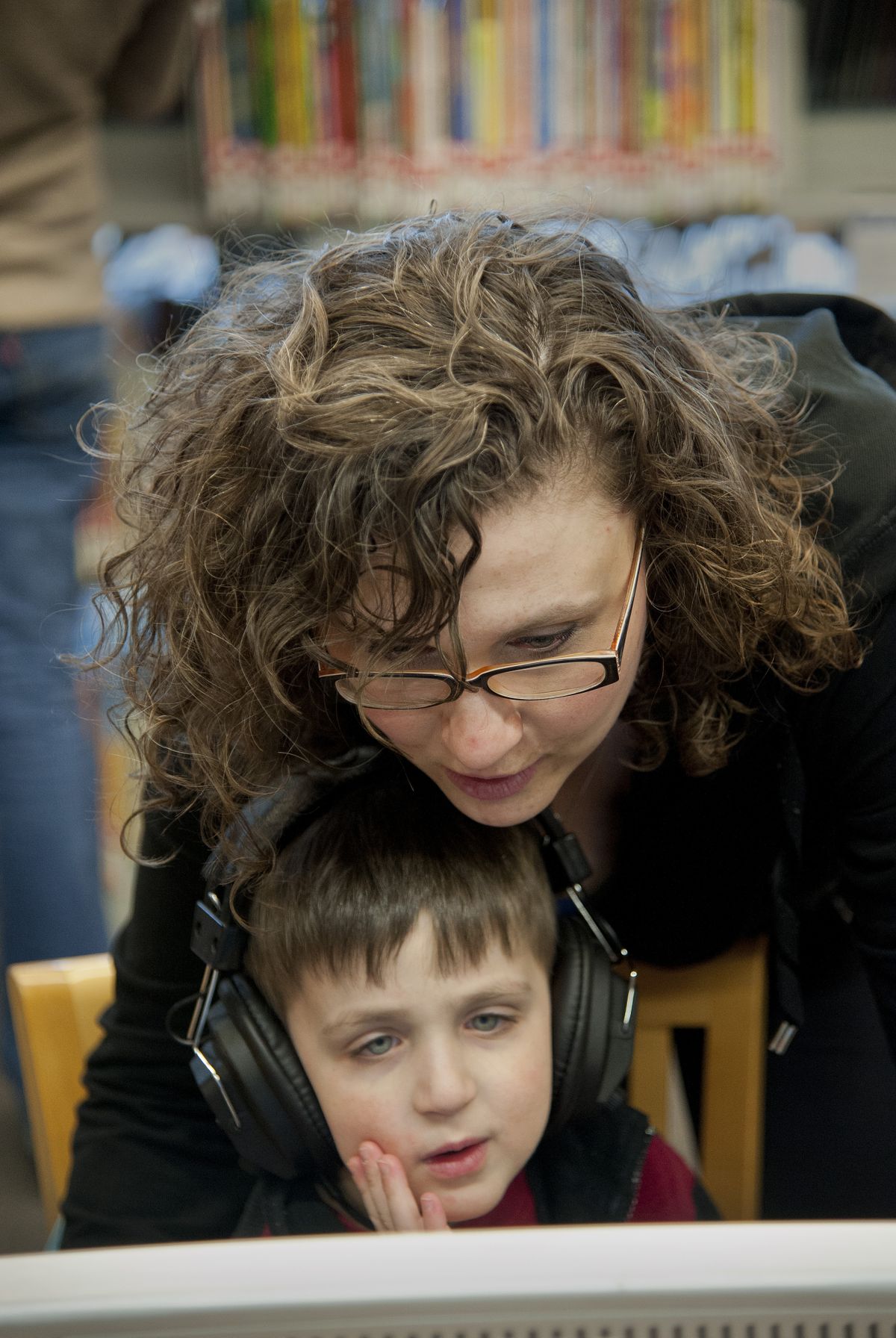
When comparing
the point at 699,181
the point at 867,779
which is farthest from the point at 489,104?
the point at 867,779

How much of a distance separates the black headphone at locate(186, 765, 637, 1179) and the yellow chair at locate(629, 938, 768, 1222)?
0.62 feet

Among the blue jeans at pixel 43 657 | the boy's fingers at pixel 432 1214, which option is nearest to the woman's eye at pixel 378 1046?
the boy's fingers at pixel 432 1214

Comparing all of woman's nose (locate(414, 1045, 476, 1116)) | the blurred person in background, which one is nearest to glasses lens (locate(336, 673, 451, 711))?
woman's nose (locate(414, 1045, 476, 1116))

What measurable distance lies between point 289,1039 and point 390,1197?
137mm

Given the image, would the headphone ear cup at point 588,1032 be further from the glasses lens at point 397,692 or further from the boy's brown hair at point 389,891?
the glasses lens at point 397,692

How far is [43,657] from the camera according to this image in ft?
6.20

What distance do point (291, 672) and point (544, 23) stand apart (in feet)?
5.46

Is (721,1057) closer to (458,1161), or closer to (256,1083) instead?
(458,1161)

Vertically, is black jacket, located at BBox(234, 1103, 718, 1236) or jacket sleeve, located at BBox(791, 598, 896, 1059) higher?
jacket sleeve, located at BBox(791, 598, 896, 1059)

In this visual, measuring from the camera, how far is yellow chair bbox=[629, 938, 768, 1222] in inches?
Result: 47.1

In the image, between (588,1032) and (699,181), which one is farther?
(699,181)

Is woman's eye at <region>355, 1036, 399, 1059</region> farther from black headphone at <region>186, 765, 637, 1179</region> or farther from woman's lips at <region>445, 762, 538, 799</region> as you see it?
woman's lips at <region>445, 762, 538, 799</region>

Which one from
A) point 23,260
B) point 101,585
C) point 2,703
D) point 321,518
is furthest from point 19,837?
point 321,518

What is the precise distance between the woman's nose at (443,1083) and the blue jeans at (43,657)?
101cm
